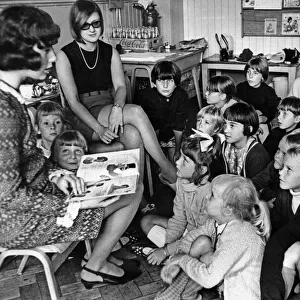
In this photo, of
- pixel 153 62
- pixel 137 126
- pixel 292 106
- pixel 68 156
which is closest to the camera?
pixel 68 156

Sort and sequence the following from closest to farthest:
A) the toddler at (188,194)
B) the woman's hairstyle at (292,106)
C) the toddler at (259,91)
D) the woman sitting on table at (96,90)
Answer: the toddler at (188,194) → the woman sitting on table at (96,90) → the woman's hairstyle at (292,106) → the toddler at (259,91)

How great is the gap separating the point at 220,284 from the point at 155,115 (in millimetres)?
1726

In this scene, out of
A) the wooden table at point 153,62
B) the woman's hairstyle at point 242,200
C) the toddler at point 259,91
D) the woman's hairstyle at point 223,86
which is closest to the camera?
the woman's hairstyle at point 242,200

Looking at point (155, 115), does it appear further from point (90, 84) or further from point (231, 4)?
point (231, 4)

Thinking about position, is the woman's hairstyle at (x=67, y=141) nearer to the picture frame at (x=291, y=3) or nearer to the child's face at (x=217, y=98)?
the child's face at (x=217, y=98)

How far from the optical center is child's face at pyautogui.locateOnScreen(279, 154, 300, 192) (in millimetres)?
2305

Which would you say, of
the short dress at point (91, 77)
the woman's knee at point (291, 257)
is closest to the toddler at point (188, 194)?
the woman's knee at point (291, 257)

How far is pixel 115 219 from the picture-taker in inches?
93.4

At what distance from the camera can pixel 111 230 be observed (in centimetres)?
239

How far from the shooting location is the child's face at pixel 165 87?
3.75 m

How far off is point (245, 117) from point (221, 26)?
2983mm

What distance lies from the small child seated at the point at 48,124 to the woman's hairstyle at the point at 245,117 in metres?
1.09

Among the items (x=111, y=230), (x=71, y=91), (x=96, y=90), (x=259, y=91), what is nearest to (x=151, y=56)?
(x=259, y=91)

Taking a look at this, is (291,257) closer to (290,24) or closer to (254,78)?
(254,78)
